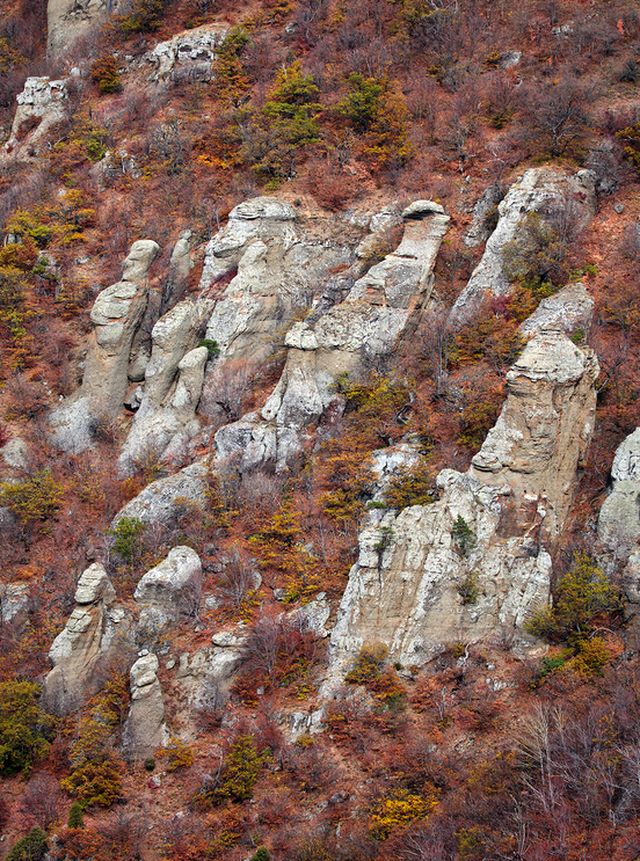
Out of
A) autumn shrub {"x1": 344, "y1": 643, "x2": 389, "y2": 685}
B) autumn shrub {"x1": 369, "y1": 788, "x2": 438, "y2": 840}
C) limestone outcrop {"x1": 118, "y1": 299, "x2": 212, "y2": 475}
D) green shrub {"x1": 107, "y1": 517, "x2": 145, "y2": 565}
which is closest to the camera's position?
autumn shrub {"x1": 369, "y1": 788, "x2": 438, "y2": 840}

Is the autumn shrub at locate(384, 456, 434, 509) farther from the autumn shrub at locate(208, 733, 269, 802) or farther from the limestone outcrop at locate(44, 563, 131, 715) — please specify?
the limestone outcrop at locate(44, 563, 131, 715)

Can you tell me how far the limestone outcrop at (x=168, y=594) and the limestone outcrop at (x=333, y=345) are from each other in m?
4.64

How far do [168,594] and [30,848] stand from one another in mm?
8147

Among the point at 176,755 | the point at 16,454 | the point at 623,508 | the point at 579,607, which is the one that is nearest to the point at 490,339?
the point at 623,508

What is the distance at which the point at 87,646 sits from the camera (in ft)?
96.5

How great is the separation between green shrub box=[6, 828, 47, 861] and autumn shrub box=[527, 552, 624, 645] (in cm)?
1414

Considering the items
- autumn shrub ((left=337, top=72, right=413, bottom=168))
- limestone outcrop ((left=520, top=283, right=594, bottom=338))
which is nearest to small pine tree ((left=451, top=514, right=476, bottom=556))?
limestone outcrop ((left=520, top=283, right=594, bottom=338))

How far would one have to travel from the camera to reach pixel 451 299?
37.0 metres

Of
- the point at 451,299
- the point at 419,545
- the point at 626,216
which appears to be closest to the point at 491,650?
Result: the point at 419,545

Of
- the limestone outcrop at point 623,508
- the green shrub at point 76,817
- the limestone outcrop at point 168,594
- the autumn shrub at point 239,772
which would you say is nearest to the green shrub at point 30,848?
the green shrub at point 76,817

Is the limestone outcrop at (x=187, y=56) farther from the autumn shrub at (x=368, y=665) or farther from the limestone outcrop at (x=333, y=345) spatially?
the autumn shrub at (x=368, y=665)

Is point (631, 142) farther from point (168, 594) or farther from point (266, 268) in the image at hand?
point (168, 594)

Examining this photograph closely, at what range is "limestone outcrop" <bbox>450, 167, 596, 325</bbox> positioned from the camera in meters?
35.5

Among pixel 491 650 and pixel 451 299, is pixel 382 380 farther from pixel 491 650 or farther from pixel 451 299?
pixel 491 650
